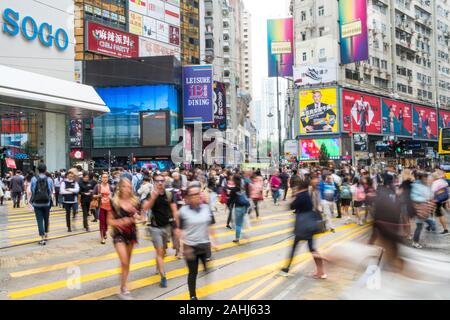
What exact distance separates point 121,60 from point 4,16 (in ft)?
102

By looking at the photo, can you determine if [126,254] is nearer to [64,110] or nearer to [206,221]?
[206,221]

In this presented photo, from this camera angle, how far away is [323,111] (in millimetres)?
55156

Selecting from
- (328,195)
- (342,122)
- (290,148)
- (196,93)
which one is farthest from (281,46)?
(328,195)

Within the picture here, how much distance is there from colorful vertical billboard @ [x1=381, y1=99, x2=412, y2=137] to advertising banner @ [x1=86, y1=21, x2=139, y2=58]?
113 feet

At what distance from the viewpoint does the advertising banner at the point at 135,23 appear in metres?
64.1

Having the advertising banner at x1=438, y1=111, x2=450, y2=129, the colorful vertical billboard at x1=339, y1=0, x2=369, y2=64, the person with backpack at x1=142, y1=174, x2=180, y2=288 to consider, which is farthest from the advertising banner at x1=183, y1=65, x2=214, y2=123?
the person with backpack at x1=142, y1=174, x2=180, y2=288

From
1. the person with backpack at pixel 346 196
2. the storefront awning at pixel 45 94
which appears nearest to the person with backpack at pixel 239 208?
the person with backpack at pixel 346 196

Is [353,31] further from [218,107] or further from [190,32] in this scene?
[190,32]

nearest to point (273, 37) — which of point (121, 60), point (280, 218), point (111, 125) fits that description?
point (121, 60)

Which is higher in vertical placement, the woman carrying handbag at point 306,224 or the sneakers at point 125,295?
the woman carrying handbag at point 306,224

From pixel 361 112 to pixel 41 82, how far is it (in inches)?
1698

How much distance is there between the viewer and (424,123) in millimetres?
71812

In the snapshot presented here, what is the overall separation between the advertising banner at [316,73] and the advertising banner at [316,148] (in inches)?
280

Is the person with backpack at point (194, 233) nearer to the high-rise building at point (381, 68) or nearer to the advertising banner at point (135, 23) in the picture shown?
the high-rise building at point (381, 68)
